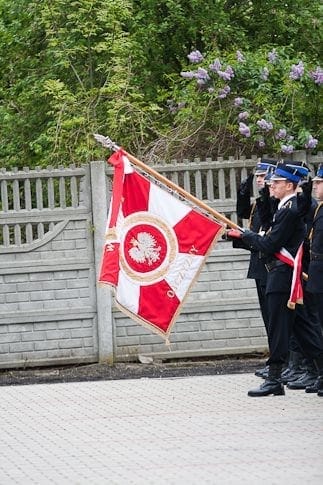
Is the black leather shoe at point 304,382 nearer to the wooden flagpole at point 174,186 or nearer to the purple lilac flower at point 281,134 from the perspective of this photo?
the wooden flagpole at point 174,186

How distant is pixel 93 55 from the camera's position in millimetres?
17125

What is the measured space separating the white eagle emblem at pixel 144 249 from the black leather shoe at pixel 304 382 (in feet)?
5.68

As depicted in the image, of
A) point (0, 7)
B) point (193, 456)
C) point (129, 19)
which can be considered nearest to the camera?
point (193, 456)

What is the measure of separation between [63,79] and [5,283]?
450cm

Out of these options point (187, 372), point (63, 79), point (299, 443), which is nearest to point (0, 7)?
point (63, 79)

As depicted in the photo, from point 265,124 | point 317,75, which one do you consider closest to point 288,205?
point 265,124

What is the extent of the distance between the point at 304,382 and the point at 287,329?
79cm

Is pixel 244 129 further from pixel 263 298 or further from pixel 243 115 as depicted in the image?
pixel 263 298

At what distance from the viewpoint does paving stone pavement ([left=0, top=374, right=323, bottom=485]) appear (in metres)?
8.24

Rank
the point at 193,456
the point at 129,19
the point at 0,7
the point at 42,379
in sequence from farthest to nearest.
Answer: the point at 0,7 → the point at 129,19 → the point at 42,379 → the point at 193,456

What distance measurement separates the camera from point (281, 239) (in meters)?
11.3

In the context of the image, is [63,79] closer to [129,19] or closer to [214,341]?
[129,19]

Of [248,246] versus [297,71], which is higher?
[297,71]

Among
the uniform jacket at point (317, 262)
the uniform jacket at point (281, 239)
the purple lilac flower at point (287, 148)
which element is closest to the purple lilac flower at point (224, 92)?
the purple lilac flower at point (287, 148)
